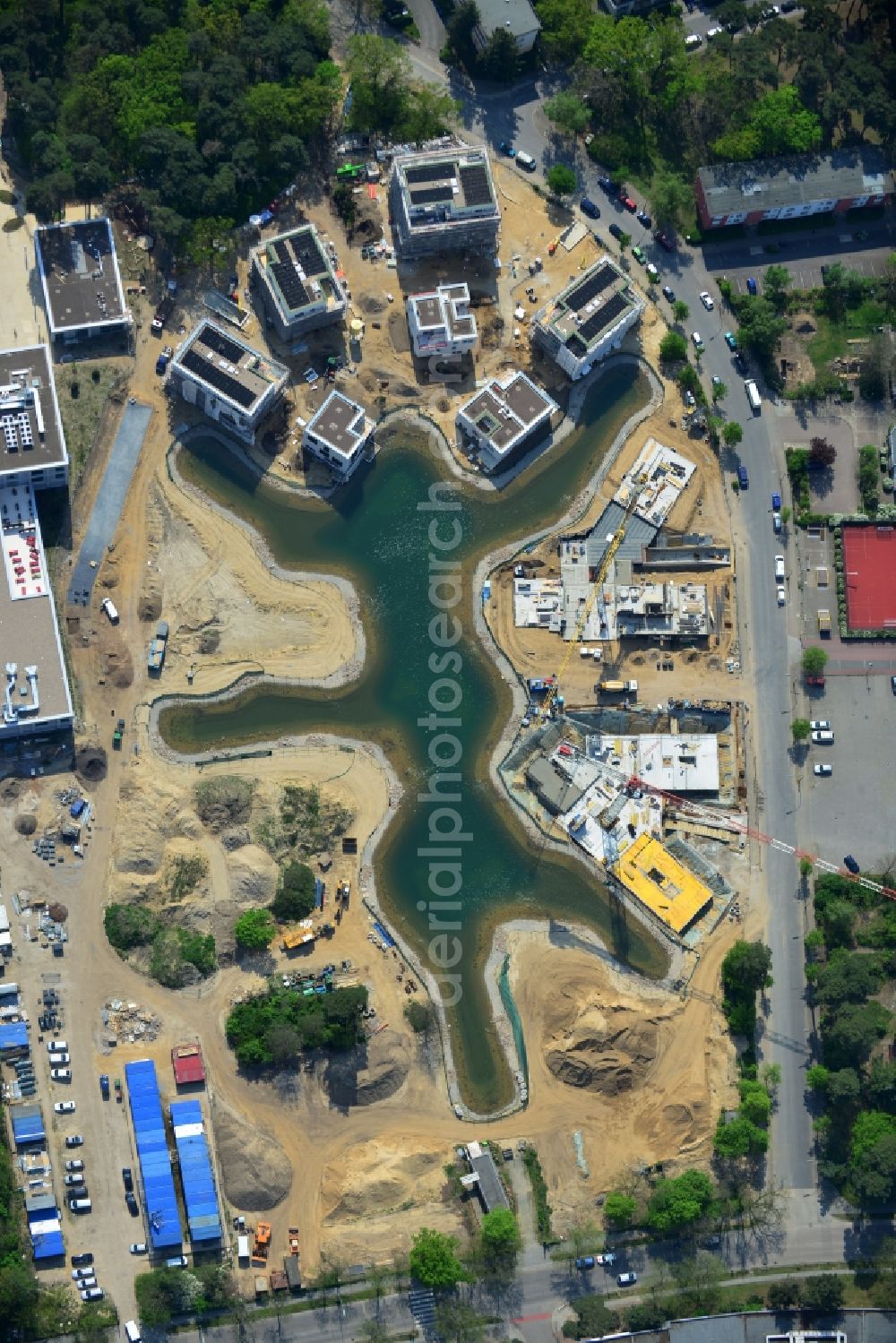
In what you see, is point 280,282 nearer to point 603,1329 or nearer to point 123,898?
point 123,898

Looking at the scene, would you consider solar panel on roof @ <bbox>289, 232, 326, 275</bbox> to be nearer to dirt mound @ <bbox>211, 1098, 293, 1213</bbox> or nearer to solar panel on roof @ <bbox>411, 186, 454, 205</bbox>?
solar panel on roof @ <bbox>411, 186, 454, 205</bbox>

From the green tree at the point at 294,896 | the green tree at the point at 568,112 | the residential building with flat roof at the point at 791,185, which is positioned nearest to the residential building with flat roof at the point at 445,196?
the green tree at the point at 568,112

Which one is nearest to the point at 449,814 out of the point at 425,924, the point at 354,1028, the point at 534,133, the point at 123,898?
the point at 425,924

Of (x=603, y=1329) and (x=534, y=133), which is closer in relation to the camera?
(x=603, y=1329)

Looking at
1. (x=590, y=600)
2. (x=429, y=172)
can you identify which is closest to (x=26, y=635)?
(x=590, y=600)

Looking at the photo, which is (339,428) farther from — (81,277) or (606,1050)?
(606,1050)
